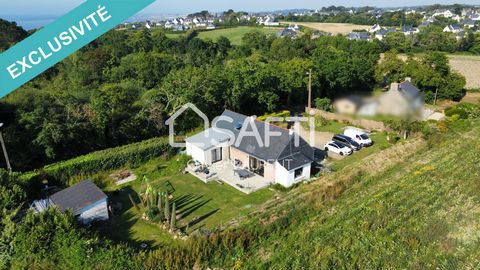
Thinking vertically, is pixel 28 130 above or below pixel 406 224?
above

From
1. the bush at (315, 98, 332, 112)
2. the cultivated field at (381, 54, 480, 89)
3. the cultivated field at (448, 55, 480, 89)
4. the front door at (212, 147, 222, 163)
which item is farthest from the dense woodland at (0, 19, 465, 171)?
the cultivated field at (448, 55, 480, 89)

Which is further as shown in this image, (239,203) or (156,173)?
(156,173)

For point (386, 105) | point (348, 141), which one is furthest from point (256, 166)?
point (386, 105)

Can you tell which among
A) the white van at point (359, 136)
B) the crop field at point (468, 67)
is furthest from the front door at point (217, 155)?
the crop field at point (468, 67)

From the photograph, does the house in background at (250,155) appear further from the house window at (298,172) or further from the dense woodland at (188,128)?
the dense woodland at (188,128)

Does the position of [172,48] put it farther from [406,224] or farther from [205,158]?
[406,224]

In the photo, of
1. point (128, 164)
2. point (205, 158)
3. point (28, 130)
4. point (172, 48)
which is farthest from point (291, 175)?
point (172, 48)
